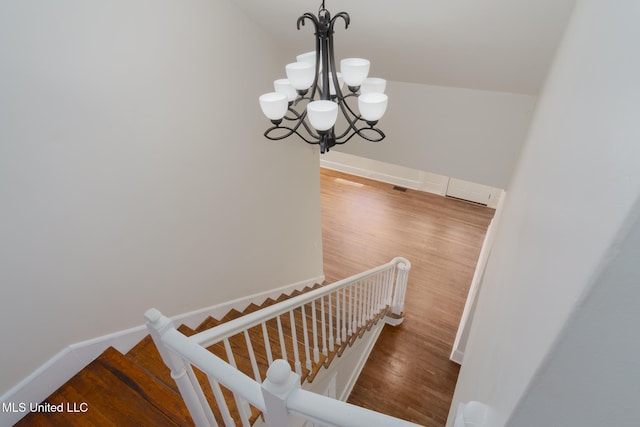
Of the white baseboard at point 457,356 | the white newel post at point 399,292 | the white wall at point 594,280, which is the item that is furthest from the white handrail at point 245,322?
the white baseboard at point 457,356

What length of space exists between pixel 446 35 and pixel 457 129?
110cm

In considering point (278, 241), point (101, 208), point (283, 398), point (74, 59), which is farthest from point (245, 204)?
point (283, 398)

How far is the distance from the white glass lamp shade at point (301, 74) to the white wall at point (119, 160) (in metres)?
1.02

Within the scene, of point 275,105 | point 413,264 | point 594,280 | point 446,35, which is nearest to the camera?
point 594,280

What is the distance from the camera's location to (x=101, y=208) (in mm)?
1799

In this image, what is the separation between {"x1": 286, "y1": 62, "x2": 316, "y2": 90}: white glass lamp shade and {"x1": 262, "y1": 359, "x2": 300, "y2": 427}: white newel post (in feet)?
3.82

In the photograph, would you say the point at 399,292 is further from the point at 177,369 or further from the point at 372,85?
the point at 177,369

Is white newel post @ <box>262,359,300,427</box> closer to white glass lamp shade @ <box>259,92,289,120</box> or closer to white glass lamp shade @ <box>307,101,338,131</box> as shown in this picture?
white glass lamp shade @ <box>307,101,338,131</box>

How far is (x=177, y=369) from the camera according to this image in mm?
1125

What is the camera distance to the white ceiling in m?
1.64

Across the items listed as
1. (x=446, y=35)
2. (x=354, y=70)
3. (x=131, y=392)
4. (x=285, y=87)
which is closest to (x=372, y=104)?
(x=354, y=70)

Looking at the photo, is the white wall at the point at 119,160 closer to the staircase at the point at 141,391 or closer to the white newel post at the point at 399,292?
the staircase at the point at 141,391

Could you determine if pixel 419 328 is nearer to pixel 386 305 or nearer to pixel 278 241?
pixel 386 305

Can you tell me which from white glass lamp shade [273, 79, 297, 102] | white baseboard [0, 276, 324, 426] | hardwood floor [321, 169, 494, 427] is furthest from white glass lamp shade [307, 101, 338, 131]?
hardwood floor [321, 169, 494, 427]
